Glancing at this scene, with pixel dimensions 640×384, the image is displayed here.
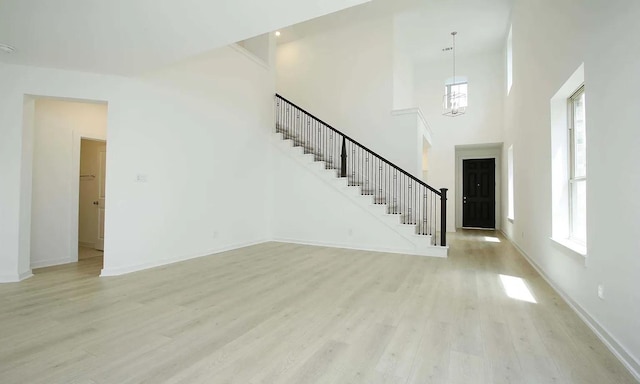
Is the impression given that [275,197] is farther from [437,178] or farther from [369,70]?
[437,178]

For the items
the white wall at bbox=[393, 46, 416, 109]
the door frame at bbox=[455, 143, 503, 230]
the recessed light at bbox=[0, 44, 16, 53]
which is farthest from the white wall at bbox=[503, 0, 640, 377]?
the door frame at bbox=[455, 143, 503, 230]

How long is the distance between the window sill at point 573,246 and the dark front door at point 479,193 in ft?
21.7

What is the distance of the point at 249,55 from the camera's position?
6.09 m

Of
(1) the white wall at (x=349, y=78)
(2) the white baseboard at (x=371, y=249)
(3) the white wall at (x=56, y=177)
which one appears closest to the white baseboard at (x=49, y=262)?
(3) the white wall at (x=56, y=177)

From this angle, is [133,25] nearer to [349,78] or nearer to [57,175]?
[57,175]

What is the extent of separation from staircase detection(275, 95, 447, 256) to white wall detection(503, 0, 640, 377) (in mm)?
2769

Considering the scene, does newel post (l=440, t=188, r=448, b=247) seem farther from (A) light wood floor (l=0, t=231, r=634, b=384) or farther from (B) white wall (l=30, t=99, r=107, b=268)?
(B) white wall (l=30, t=99, r=107, b=268)

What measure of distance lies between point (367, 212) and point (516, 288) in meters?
2.81

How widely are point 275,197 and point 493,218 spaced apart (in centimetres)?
731

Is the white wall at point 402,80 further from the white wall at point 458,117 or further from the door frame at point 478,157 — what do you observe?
the door frame at point 478,157

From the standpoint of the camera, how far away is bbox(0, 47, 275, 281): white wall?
3.68 meters

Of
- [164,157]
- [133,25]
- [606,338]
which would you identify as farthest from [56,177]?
[606,338]

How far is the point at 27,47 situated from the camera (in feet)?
10.3

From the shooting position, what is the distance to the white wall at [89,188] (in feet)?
19.2
